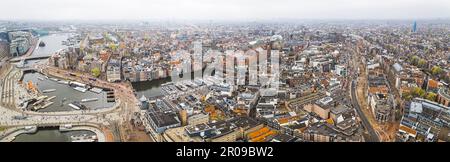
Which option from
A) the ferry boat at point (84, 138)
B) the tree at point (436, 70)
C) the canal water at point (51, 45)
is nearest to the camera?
the ferry boat at point (84, 138)

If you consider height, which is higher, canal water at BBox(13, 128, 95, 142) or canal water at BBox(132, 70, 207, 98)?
canal water at BBox(132, 70, 207, 98)

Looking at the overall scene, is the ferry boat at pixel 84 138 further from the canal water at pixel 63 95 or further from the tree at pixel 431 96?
the tree at pixel 431 96

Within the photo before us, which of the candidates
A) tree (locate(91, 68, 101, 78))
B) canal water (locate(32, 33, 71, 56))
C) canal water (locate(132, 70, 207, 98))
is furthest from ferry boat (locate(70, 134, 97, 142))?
canal water (locate(32, 33, 71, 56))

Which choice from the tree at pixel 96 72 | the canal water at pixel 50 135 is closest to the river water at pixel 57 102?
the canal water at pixel 50 135

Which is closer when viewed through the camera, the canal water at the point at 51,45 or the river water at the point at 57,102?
the river water at the point at 57,102

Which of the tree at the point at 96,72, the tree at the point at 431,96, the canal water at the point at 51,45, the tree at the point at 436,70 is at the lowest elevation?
the tree at the point at 431,96

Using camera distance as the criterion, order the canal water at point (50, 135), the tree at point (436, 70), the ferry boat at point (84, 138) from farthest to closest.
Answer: the tree at point (436, 70), the canal water at point (50, 135), the ferry boat at point (84, 138)

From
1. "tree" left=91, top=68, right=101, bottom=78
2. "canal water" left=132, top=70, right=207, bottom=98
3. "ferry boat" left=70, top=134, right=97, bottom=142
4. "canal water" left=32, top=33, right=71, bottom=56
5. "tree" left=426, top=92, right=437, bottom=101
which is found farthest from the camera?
"canal water" left=32, top=33, right=71, bottom=56

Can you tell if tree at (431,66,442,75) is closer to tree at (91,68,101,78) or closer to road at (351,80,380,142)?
road at (351,80,380,142)

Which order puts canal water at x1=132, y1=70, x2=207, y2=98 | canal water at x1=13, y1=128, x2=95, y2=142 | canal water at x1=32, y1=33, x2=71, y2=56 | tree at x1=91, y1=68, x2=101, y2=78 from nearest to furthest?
canal water at x1=13, y1=128, x2=95, y2=142
canal water at x1=132, y1=70, x2=207, y2=98
tree at x1=91, y1=68, x2=101, y2=78
canal water at x1=32, y1=33, x2=71, y2=56

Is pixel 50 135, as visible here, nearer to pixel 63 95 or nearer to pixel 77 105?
pixel 77 105

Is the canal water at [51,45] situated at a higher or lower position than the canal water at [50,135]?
higher

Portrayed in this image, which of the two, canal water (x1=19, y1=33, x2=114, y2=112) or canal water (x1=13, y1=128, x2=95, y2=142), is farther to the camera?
canal water (x1=19, y1=33, x2=114, y2=112)
